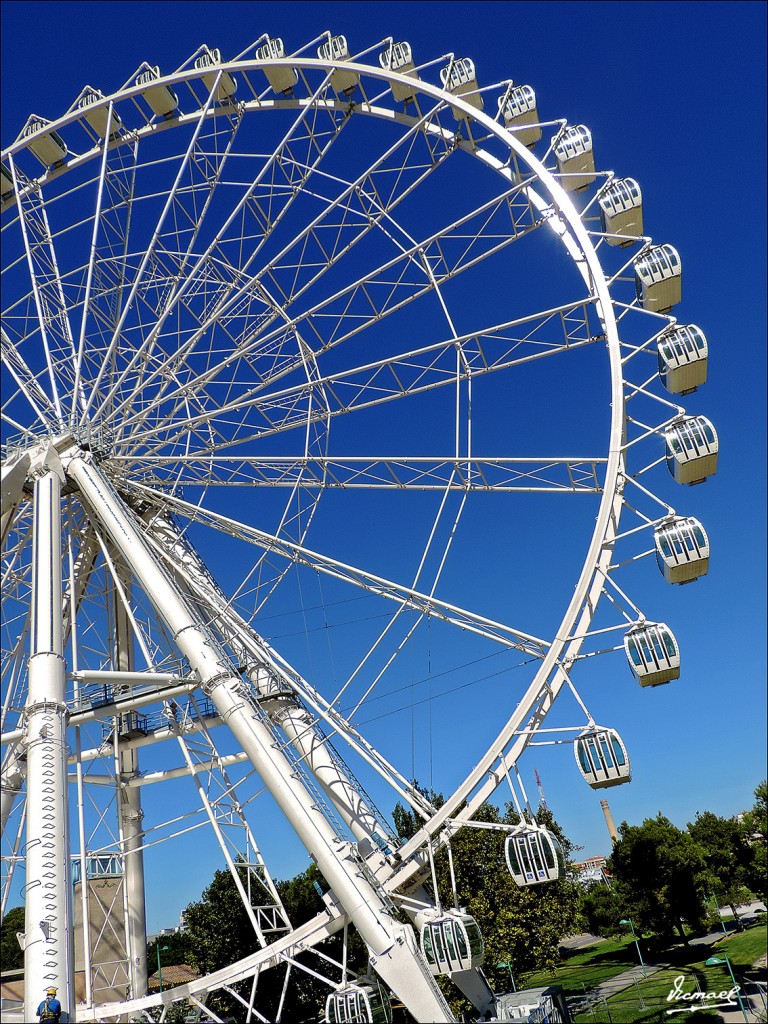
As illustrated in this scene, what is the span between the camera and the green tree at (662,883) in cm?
4156

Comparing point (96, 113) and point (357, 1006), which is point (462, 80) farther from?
point (357, 1006)

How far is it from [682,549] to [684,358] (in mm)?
4116

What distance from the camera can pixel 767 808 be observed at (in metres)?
44.9

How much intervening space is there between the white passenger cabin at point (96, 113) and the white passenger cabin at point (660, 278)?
15.0m

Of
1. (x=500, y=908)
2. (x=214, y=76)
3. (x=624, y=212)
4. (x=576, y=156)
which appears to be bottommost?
(x=500, y=908)

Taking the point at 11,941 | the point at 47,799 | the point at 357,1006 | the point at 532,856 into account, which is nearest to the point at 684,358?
the point at 532,856

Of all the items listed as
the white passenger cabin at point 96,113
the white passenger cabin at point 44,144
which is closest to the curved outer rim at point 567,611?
the white passenger cabin at point 96,113

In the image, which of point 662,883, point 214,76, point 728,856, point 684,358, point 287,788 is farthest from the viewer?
point 728,856

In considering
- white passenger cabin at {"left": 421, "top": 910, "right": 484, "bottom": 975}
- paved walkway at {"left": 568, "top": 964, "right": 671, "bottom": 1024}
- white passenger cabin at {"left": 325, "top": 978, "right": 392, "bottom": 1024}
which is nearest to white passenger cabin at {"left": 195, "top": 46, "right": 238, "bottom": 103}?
white passenger cabin at {"left": 421, "top": 910, "right": 484, "bottom": 975}

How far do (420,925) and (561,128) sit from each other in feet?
57.4

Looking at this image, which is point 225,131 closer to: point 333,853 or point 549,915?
point 333,853

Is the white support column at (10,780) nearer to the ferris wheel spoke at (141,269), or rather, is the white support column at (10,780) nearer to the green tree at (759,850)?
the ferris wheel spoke at (141,269)

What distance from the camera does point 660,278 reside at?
18141 mm

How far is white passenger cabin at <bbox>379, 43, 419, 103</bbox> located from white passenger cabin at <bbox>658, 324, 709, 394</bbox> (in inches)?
357
